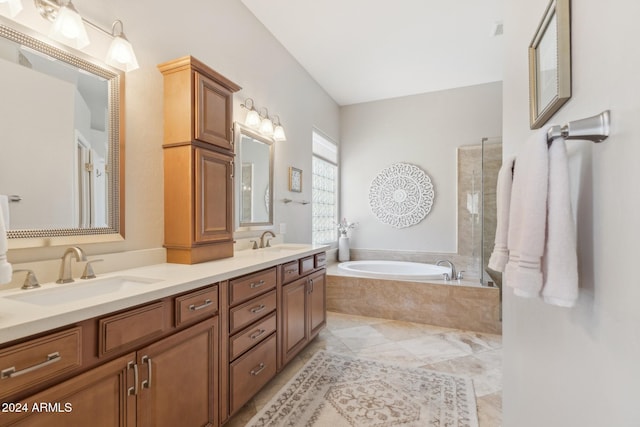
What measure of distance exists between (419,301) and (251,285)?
Result: 218cm

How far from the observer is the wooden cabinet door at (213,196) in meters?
1.77

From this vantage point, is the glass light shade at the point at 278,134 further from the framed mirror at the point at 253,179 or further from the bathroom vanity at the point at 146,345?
the bathroom vanity at the point at 146,345

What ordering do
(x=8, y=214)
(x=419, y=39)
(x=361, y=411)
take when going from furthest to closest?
1. (x=419, y=39)
2. (x=361, y=411)
3. (x=8, y=214)

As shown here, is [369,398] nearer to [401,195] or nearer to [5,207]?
[5,207]

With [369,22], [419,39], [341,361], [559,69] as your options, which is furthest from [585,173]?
[419,39]

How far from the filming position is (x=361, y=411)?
1767 mm

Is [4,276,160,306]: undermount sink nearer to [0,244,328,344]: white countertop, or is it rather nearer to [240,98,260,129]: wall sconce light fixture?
[0,244,328,344]: white countertop

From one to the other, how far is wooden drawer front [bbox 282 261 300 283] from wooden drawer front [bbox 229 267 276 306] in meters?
0.14

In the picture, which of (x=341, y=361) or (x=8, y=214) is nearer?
(x=8, y=214)

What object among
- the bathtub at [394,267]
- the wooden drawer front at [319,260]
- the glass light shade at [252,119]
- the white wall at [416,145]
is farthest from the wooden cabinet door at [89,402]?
the white wall at [416,145]

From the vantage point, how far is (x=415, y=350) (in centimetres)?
259

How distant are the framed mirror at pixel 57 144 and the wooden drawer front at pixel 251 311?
73 centimetres

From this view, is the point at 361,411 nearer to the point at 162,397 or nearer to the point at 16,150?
the point at 162,397

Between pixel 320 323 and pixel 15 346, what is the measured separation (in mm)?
2147
